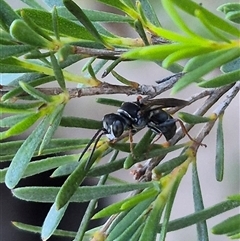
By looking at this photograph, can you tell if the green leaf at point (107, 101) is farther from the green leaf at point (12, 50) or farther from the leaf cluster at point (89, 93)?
the green leaf at point (12, 50)

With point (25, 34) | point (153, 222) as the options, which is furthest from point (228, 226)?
point (25, 34)

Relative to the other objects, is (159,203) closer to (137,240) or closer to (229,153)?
(137,240)

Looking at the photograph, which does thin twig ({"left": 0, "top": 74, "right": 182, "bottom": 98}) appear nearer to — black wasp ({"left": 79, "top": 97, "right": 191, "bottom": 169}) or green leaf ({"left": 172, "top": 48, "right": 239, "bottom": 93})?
black wasp ({"left": 79, "top": 97, "right": 191, "bottom": 169})

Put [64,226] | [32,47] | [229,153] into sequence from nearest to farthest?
[32,47] < [229,153] < [64,226]

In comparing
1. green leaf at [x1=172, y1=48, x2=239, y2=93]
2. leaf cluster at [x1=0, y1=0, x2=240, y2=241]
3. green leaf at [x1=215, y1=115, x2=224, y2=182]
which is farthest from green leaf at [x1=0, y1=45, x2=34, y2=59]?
green leaf at [x1=215, y1=115, x2=224, y2=182]

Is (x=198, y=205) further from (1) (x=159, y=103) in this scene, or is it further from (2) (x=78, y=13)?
(2) (x=78, y=13)

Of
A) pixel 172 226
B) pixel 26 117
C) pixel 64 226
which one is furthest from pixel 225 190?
pixel 26 117

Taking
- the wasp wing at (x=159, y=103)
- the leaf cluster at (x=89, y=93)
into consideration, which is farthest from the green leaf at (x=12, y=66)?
the wasp wing at (x=159, y=103)
